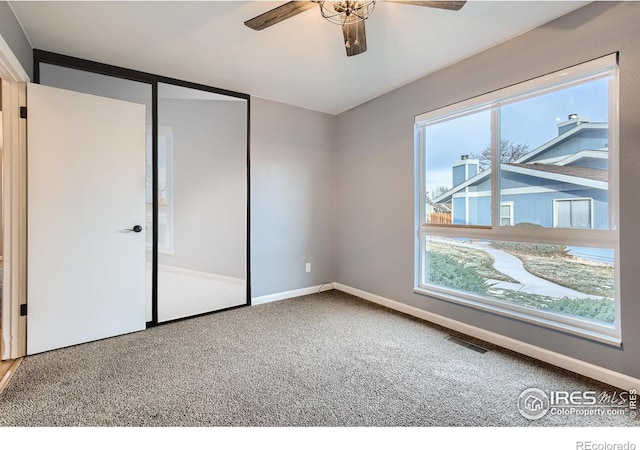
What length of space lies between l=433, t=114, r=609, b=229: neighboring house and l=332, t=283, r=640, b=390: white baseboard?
3.02 feet

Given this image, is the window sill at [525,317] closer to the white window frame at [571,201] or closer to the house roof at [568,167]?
the white window frame at [571,201]

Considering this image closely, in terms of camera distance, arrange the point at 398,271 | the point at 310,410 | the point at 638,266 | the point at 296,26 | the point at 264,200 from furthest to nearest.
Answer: the point at 264,200 → the point at 398,271 → the point at 296,26 → the point at 638,266 → the point at 310,410

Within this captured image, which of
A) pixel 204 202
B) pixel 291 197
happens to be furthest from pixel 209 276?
pixel 291 197

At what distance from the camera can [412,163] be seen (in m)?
3.06

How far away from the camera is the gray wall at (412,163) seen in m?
1.76

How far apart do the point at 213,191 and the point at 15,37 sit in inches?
75.5

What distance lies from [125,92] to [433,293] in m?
3.69

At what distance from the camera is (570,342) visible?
2016mm

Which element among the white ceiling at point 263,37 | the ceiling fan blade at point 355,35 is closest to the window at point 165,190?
the white ceiling at point 263,37

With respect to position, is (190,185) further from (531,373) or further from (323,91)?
(531,373)

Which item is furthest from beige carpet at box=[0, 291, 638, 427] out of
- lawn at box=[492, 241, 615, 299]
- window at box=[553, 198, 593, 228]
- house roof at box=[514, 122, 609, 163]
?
A: house roof at box=[514, 122, 609, 163]

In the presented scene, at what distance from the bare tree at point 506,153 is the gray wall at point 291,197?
1964 mm

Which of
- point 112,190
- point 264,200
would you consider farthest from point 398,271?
point 112,190

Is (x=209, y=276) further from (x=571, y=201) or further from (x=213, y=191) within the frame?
(x=571, y=201)
